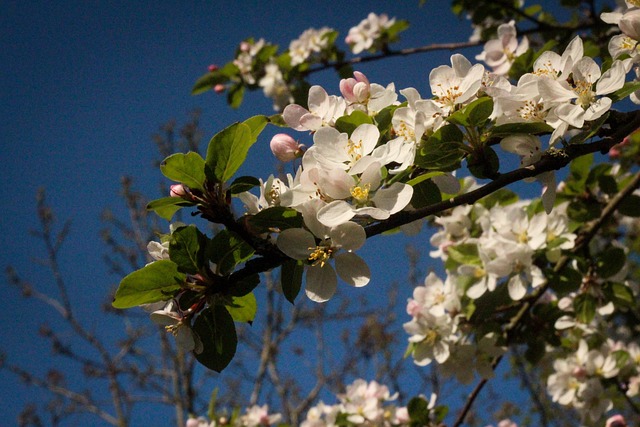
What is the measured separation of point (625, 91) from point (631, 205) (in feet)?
3.51

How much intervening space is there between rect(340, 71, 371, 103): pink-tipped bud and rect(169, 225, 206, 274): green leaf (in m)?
0.45

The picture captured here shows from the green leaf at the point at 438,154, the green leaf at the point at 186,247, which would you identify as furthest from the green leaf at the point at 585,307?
the green leaf at the point at 186,247

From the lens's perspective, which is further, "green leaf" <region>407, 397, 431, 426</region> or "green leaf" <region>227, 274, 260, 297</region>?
"green leaf" <region>407, 397, 431, 426</region>

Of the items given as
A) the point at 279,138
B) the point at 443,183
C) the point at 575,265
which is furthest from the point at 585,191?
the point at 279,138

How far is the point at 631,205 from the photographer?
186 cm

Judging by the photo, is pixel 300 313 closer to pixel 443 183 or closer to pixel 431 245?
pixel 431 245

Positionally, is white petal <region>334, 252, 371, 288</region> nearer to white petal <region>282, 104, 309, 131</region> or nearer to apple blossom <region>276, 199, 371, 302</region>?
apple blossom <region>276, 199, 371, 302</region>

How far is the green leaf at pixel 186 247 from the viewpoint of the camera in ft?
2.91

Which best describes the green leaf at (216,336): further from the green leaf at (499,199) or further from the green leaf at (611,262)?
the green leaf at (611,262)

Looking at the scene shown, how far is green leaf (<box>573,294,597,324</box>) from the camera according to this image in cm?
191

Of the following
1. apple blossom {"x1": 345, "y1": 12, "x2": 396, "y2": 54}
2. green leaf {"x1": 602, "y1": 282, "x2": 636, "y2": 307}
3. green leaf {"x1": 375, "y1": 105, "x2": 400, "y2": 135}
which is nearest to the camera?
green leaf {"x1": 375, "y1": 105, "x2": 400, "y2": 135}

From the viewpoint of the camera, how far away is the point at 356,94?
1.10 meters

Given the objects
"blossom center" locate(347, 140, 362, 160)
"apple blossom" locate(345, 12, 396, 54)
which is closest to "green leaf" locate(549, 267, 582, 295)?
"blossom center" locate(347, 140, 362, 160)

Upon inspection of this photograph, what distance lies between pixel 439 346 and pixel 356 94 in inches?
43.5
